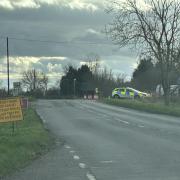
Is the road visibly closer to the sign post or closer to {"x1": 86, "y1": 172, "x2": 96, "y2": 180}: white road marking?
{"x1": 86, "y1": 172, "x2": 96, "y2": 180}: white road marking

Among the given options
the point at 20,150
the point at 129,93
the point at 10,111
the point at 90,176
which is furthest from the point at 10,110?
the point at 129,93

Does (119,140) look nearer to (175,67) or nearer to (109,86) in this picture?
(175,67)

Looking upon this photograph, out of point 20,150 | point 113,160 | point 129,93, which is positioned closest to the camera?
point 113,160

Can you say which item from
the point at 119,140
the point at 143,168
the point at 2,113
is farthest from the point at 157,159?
the point at 2,113

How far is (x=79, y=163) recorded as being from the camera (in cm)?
1221

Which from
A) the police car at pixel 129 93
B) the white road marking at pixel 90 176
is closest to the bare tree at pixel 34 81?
the police car at pixel 129 93

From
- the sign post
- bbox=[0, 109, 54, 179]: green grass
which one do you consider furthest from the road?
the sign post

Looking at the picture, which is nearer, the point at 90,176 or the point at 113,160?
the point at 90,176

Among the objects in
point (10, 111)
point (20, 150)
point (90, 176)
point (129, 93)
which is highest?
point (129, 93)

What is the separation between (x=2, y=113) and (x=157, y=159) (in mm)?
7682

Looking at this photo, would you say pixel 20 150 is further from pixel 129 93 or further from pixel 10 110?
pixel 129 93

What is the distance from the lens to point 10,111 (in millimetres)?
Answer: 18719

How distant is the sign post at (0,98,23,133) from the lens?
1857 cm

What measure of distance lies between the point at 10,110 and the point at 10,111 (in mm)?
35
